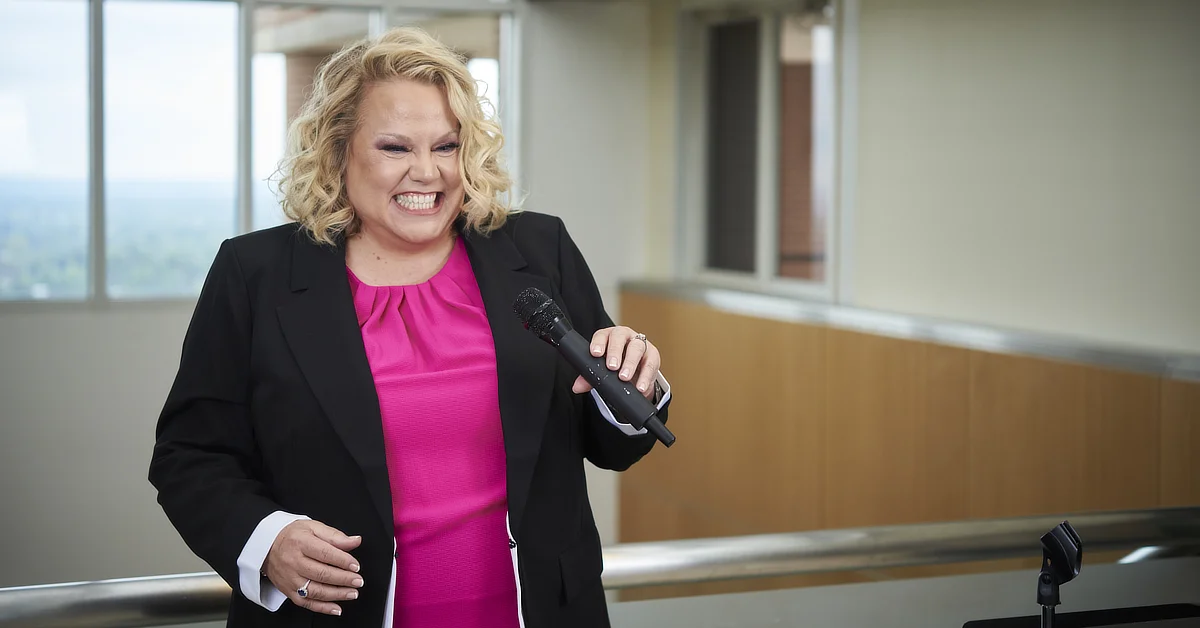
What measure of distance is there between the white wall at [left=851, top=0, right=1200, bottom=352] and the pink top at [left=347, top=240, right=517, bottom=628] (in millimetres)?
3044

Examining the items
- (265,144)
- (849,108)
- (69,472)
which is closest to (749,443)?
(849,108)

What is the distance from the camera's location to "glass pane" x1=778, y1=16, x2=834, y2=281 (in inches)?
232

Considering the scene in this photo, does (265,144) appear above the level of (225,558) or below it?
above

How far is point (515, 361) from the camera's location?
1546 mm

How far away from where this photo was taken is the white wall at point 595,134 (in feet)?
23.6

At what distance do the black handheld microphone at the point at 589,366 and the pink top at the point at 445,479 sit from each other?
0.13m

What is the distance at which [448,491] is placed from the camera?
151cm

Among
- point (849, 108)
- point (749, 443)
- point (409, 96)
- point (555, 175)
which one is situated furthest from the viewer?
point (555, 175)

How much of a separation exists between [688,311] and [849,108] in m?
1.63

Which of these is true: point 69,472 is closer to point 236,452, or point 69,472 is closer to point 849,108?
point 849,108

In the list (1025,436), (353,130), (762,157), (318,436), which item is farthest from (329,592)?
(762,157)

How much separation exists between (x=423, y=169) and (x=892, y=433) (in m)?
3.70

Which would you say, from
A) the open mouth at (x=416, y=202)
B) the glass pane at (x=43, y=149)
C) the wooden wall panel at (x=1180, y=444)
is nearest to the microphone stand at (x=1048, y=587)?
the open mouth at (x=416, y=202)

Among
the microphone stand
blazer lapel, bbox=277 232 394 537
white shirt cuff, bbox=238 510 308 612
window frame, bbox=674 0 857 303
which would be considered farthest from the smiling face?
window frame, bbox=674 0 857 303
